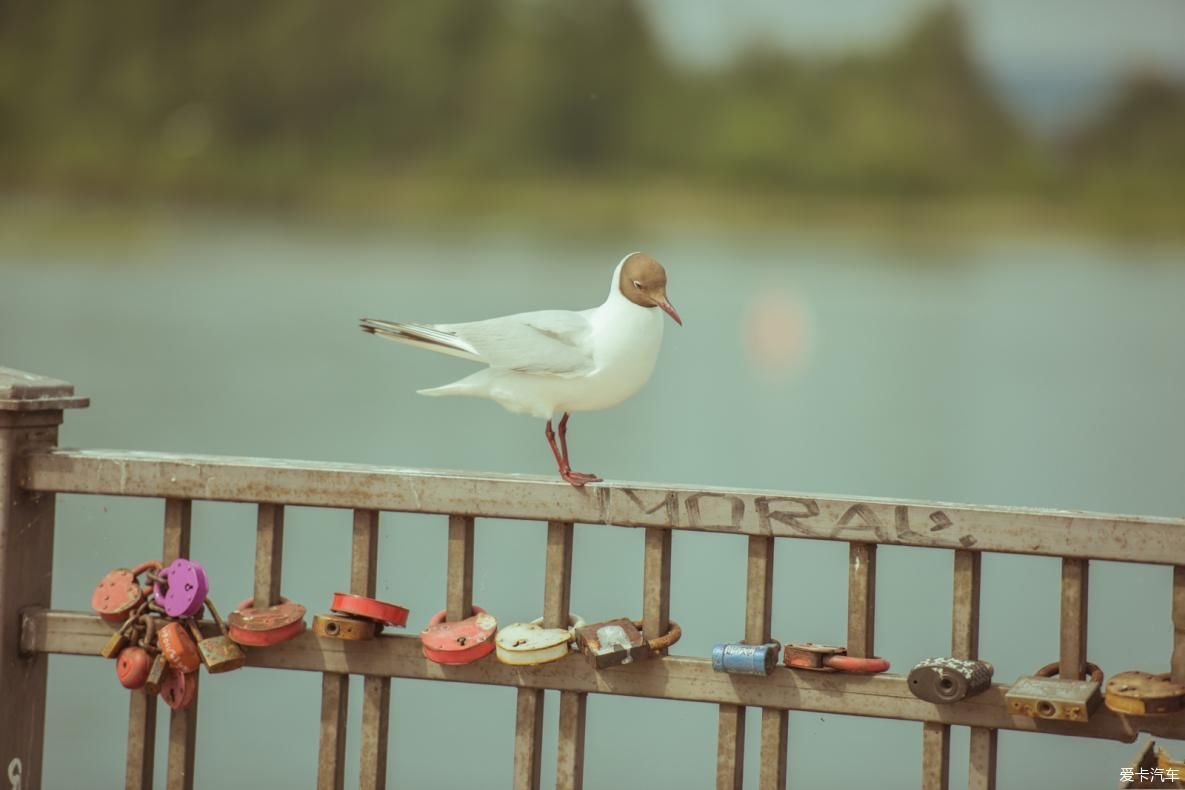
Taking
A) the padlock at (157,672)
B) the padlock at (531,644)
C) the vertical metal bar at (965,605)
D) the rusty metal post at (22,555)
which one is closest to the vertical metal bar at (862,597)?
the vertical metal bar at (965,605)

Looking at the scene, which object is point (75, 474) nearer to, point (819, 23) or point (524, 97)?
point (524, 97)

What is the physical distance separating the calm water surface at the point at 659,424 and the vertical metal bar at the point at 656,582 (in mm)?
1357

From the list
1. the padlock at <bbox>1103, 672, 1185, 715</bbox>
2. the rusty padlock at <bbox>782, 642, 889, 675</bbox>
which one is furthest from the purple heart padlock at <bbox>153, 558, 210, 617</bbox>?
the padlock at <bbox>1103, 672, 1185, 715</bbox>

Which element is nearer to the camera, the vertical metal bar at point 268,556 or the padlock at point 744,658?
the padlock at point 744,658

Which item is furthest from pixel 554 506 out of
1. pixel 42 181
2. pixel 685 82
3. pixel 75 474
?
pixel 42 181

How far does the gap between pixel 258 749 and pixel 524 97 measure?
5.87ft

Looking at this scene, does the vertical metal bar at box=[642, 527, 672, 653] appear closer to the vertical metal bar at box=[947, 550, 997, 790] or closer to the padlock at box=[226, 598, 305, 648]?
the vertical metal bar at box=[947, 550, 997, 790]

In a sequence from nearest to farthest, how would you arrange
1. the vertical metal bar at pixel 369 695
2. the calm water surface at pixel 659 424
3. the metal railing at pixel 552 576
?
1. the metal railing at pixel 552 576
2. the vertical metal bar at pixel 369 695
3. the calm water surface at pixel 659 424

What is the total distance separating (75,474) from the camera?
201cm

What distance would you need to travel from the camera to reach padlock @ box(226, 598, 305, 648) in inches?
76.3

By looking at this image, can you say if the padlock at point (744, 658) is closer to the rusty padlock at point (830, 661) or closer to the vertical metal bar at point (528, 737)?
the rusty padlock at point (830, 661)

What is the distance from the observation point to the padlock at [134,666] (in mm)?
1951

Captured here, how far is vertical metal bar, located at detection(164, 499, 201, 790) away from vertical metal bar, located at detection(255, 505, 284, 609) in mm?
117

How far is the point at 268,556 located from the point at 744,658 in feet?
2.36
